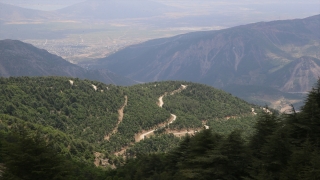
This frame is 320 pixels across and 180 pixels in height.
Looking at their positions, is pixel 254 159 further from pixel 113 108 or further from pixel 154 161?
pixel 113 108

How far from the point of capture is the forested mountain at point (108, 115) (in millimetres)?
39459

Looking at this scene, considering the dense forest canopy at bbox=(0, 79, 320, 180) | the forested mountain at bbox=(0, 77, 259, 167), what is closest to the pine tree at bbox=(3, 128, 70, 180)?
the dense forest canopy at bbox=(0, 79, 320, 180)

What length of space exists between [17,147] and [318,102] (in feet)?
59.2

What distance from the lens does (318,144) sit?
Result: 16641mm

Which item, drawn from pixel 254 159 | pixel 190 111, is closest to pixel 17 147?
pixel 254 159

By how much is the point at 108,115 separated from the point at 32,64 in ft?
395

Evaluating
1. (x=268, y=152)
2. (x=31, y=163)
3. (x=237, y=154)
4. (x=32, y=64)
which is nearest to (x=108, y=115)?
(x=237, y=154)

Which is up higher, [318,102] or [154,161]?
[318,102]

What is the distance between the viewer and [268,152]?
637 inches

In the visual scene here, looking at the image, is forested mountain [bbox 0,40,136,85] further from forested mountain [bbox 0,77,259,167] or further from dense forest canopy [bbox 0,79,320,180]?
dense forest canopy [bbox 0,79,320,180]

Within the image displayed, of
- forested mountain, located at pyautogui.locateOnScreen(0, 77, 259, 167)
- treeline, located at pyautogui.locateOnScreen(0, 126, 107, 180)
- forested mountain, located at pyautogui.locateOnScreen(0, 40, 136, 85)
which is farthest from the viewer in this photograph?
forested mountain, located at pyautogui.locateOnScreen(0, 40, 136, 85)

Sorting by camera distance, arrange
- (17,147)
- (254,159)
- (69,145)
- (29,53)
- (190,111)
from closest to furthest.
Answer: (17,147), (254,159), (69,145), (190,111), (29,53)

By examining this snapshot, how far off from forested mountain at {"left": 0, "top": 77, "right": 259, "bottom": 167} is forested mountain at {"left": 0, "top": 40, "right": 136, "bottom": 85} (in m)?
102

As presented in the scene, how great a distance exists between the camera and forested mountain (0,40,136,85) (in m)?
153
